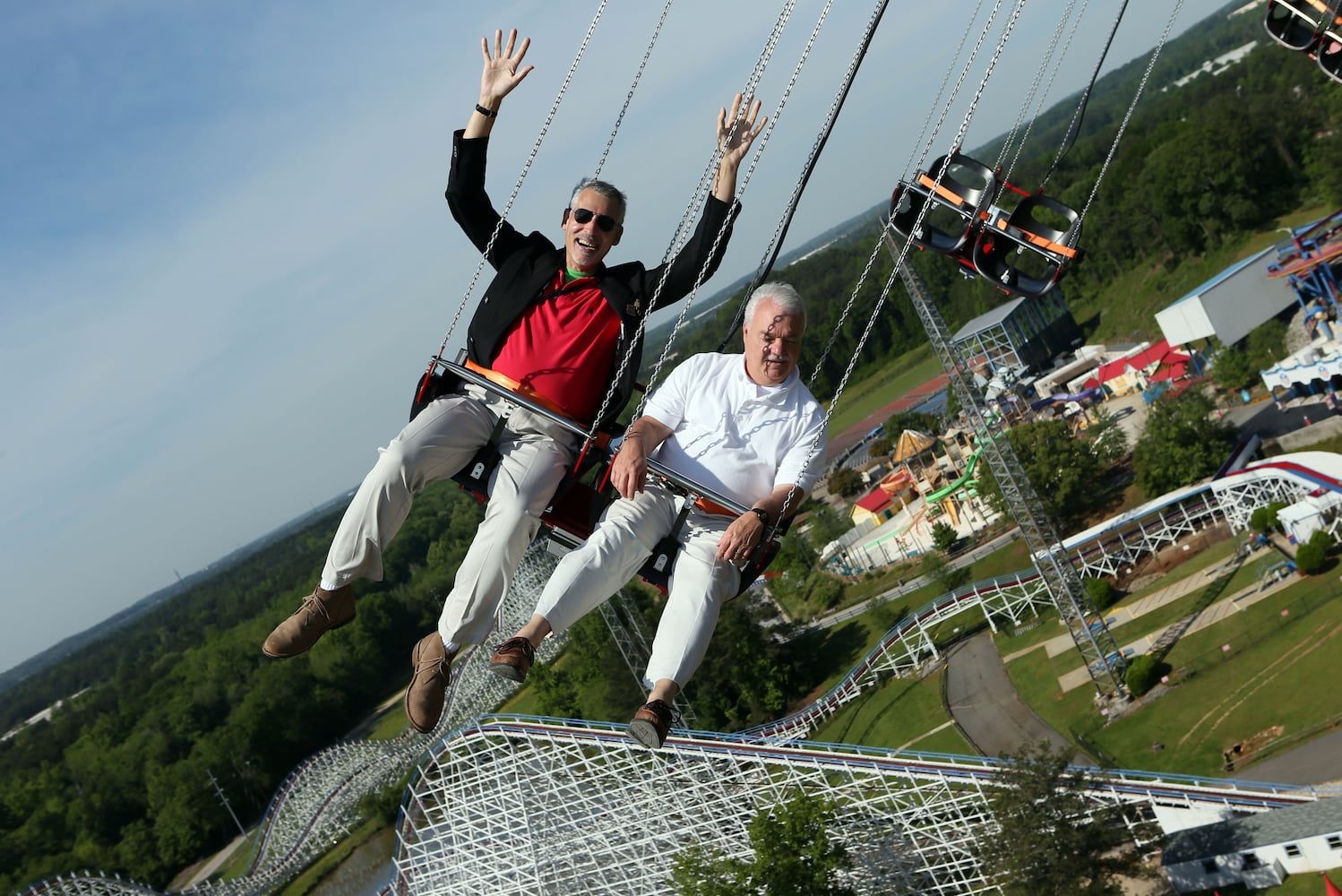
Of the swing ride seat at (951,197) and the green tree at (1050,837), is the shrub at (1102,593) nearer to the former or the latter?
the green tree at (1050,837)

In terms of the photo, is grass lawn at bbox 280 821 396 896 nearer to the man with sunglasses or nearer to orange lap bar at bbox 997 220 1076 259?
orange lap bar at bbox 997 220 1076 259

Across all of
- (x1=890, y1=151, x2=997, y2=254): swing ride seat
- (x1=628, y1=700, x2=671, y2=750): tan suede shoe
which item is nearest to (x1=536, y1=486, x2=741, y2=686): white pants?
(x1=628, y1=700, x2=671, y2=750): tan suede shoe

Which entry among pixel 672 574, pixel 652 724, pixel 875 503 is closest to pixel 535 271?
pixel 672 574

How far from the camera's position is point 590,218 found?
6078mm

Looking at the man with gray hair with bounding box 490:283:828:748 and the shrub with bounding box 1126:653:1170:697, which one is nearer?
the man with gray hair with bounding box 490:283:828:748

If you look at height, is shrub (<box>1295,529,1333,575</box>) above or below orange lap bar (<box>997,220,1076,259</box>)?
below

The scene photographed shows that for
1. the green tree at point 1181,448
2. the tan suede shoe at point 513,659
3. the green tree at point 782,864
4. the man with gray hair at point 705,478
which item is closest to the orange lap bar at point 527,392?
the man with gray hair at point 705,478

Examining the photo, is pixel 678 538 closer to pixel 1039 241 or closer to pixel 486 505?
pixel 486 505

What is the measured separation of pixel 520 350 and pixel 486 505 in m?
0.94

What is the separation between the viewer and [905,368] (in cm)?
9788

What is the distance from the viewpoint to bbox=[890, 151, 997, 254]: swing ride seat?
42.4 feet

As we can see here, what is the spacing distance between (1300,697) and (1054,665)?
30.5ft

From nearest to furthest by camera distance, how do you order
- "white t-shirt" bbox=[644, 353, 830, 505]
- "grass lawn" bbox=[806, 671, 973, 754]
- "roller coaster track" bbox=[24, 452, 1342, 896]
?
"white t-shirt" bbox=[644, 353, 830, 505] → "roller coaster track" bbox=[24, 452, 1342, 896] → "grass lawn" bbox=[806, 671, 973, 754]

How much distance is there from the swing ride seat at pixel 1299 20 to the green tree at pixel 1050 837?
12049mm
